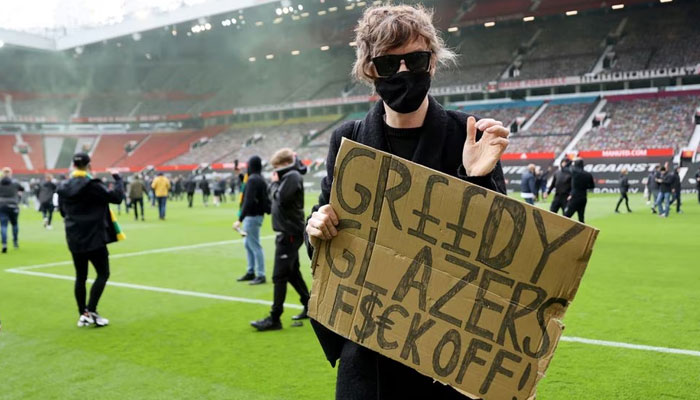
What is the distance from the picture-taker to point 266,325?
253 inches

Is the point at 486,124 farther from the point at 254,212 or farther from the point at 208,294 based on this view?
the point at 254,212

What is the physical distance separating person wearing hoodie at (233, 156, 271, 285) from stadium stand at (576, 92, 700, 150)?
104 ft

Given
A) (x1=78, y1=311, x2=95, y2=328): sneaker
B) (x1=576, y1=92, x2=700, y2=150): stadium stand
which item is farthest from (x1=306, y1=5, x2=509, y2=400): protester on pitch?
(x1=576, y1=92, x2=700, y2=150): stadium stand

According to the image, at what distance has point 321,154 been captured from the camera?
48.7m

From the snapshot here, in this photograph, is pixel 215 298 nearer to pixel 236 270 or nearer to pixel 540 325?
pixel 236 270

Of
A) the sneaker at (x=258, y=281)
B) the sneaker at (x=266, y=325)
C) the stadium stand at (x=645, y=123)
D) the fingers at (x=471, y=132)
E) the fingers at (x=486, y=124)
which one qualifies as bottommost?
the sneaker at (x=258, y=281)

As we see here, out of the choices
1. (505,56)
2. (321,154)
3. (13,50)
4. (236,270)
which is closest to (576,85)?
(505,56)

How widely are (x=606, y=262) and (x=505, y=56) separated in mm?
42825

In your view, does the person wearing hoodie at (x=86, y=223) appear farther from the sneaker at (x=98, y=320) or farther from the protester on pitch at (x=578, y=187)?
the protester on pitch at (x=578, y=187)

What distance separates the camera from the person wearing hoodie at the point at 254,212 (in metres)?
8.93

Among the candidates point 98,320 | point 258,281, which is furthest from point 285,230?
point 258,281

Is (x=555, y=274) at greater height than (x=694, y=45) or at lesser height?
lesser

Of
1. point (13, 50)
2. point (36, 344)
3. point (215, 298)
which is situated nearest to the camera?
point (36, 344)

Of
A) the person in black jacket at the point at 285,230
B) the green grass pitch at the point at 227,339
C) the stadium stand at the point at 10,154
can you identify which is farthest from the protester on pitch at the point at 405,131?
the stadium stand at the point at 10,154
